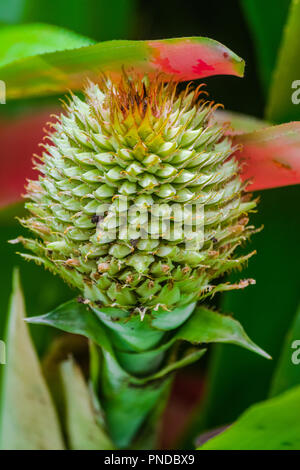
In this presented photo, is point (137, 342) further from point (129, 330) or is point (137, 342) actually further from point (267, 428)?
point (267, 428)

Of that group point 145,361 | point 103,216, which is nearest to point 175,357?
point 145,361

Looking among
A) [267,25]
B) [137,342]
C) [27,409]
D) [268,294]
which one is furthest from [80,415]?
[267,25]

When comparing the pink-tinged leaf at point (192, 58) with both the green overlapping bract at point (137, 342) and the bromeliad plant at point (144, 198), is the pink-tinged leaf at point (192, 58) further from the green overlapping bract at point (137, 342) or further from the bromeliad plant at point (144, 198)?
the green overlapping bract at point (137, 342)

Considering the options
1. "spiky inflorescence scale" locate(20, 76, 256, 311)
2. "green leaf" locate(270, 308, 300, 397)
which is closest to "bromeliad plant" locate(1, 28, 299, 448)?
"spiky inflorescence scale" locate(20, 76, 256, 311)

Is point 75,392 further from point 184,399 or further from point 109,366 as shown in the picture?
point 184,399


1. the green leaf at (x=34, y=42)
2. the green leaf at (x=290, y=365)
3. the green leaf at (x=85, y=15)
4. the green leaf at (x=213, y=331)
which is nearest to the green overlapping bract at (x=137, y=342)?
the green leaf at (x=213, y=331)

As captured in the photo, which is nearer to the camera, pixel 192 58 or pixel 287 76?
pixel 192 58
